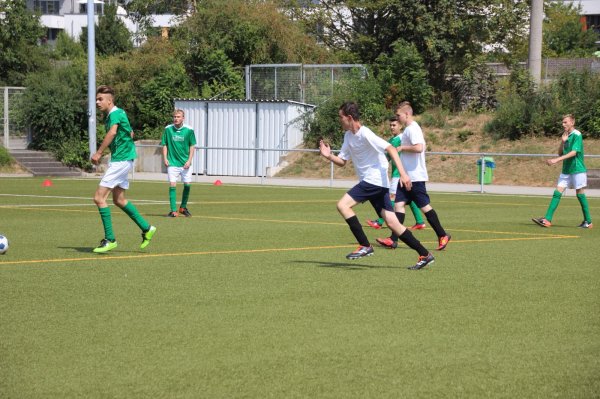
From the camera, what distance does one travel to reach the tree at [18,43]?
5778cm

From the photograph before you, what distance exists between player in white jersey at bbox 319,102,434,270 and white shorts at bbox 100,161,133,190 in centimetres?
297

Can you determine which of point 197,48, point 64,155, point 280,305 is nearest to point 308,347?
point 280,305

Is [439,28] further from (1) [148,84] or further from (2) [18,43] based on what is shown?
(2) [18,43]

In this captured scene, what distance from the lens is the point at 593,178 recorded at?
33.1 meters

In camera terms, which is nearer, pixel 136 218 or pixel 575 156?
pixel 136 218

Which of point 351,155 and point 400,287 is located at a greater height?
point 351,155

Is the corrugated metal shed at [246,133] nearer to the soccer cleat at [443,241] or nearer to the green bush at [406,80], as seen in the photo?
the green bush at [406,80]

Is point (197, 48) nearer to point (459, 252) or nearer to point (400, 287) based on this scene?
point (459, 252)

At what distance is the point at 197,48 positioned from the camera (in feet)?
160

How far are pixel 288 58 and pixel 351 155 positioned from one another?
38557 millimetres

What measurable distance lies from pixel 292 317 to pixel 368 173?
3.59 metres

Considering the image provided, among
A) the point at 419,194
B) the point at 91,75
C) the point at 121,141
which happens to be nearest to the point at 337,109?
the point at 91,75

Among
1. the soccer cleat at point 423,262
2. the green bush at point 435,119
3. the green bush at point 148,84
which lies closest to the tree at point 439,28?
the green bush at point 435,119

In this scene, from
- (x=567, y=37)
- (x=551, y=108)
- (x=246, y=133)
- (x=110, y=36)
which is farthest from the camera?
(x=567, y=37)
